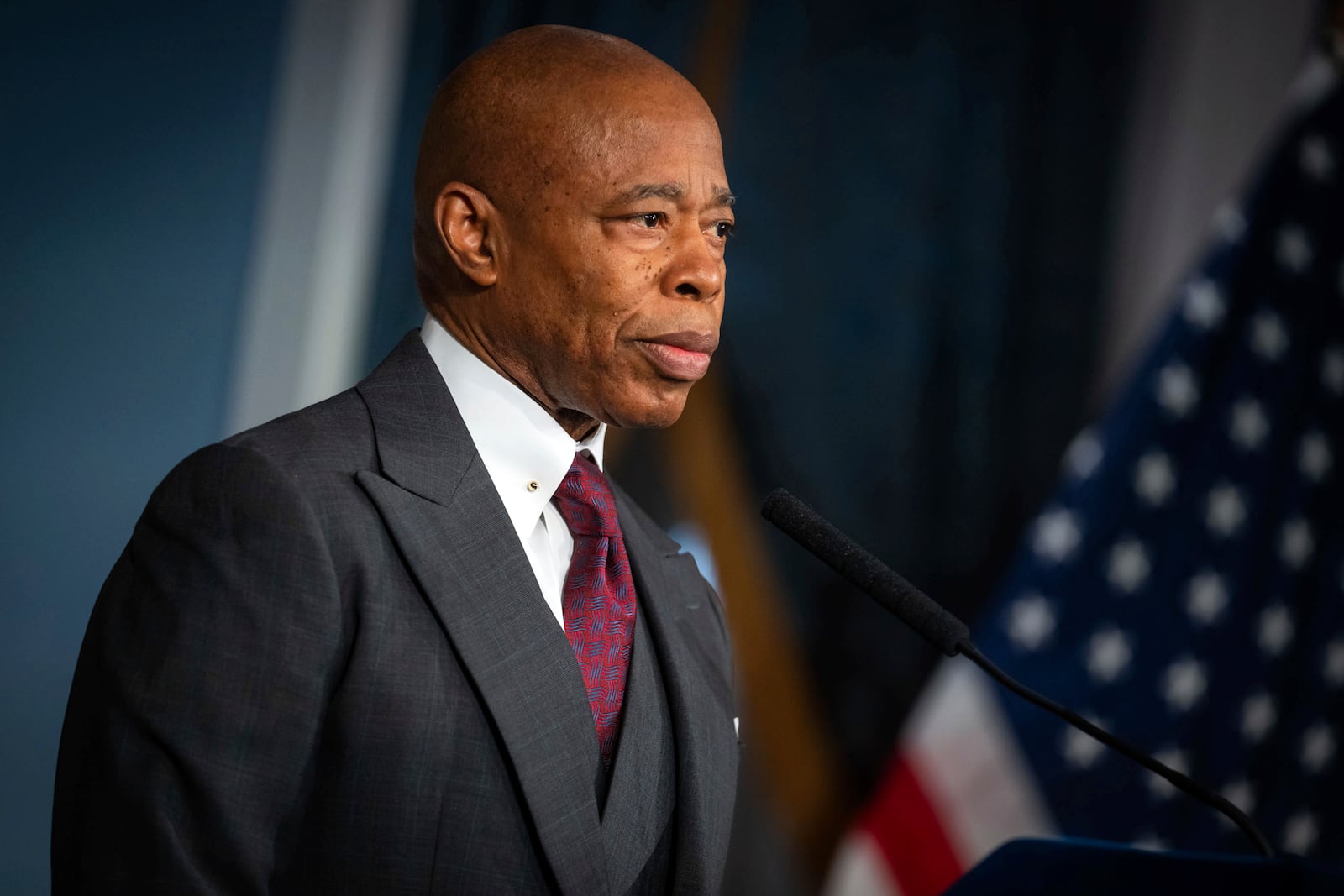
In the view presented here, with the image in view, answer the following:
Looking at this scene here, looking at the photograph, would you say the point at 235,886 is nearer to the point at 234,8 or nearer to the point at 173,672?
the point at 173,672

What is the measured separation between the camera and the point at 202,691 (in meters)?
0.82

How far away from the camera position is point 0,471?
1.87m

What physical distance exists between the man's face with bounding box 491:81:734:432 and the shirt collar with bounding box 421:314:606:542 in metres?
0.03

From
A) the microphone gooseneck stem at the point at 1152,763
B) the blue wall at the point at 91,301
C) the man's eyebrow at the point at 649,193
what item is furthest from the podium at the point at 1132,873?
the blue wall at the point at 91,301

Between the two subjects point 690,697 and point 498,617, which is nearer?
point 498,617

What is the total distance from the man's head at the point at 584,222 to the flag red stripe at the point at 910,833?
1.60 m

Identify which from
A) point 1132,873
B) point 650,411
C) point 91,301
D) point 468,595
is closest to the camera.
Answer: point 1132,873

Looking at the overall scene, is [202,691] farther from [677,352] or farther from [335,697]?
[677,352]

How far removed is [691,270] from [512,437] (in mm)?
216

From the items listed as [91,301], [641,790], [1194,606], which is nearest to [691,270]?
[641,790]

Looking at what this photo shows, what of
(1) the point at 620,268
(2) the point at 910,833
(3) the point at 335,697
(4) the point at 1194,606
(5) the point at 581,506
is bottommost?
(2) the point at 910,833

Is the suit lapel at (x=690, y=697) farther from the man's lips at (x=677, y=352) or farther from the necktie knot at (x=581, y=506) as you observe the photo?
the man's lips at (x=677, y=352)

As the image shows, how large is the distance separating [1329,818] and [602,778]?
7.19 feet

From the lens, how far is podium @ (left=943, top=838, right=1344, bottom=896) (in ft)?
2.56
